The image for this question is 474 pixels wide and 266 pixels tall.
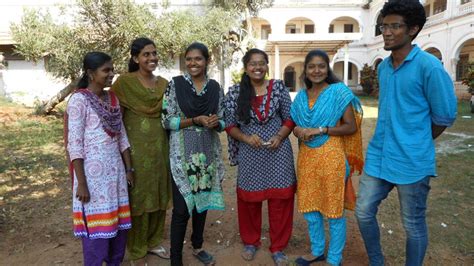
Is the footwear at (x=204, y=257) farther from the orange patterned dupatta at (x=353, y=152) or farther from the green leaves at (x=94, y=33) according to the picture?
the green leaves at (x=94, y=33)

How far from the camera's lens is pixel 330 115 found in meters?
2.44

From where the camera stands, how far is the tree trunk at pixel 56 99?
34.6 ft

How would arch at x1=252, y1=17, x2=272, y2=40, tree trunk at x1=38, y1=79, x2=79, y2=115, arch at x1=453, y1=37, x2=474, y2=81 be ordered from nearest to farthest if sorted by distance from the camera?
tree trunk at x1=38, y1=79, x2=79, y2=115, arch at x1=453, y1=37, x2=474, y2=81, arch at x1=252, y1=17, x2=272, y2=40

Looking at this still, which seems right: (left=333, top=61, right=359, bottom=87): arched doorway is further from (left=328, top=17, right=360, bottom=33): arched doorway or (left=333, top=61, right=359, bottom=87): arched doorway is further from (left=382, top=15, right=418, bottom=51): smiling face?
(left=382, top=15, right=418, bottom=51): smiling face

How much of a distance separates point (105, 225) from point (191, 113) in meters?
0.95

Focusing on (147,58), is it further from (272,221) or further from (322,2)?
(322,2)

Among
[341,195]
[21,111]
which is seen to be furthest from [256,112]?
[21,111]

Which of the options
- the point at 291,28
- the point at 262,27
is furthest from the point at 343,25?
the point at 262,27

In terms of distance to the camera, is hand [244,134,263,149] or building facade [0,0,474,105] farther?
building facade [0,0,474,105]

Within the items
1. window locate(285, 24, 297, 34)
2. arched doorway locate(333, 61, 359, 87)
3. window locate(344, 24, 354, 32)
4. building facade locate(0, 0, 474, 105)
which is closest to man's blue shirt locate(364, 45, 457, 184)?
building facade locate(0, 0, 474, 105)

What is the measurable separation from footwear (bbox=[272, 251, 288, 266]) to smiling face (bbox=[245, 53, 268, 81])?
142 cm

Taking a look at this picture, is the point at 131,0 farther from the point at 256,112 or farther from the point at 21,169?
the point at 256,112

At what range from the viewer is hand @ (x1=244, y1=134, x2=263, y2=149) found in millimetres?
2536

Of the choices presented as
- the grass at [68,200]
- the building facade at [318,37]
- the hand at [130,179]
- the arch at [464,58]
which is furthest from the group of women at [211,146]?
the arch at [464,58]
